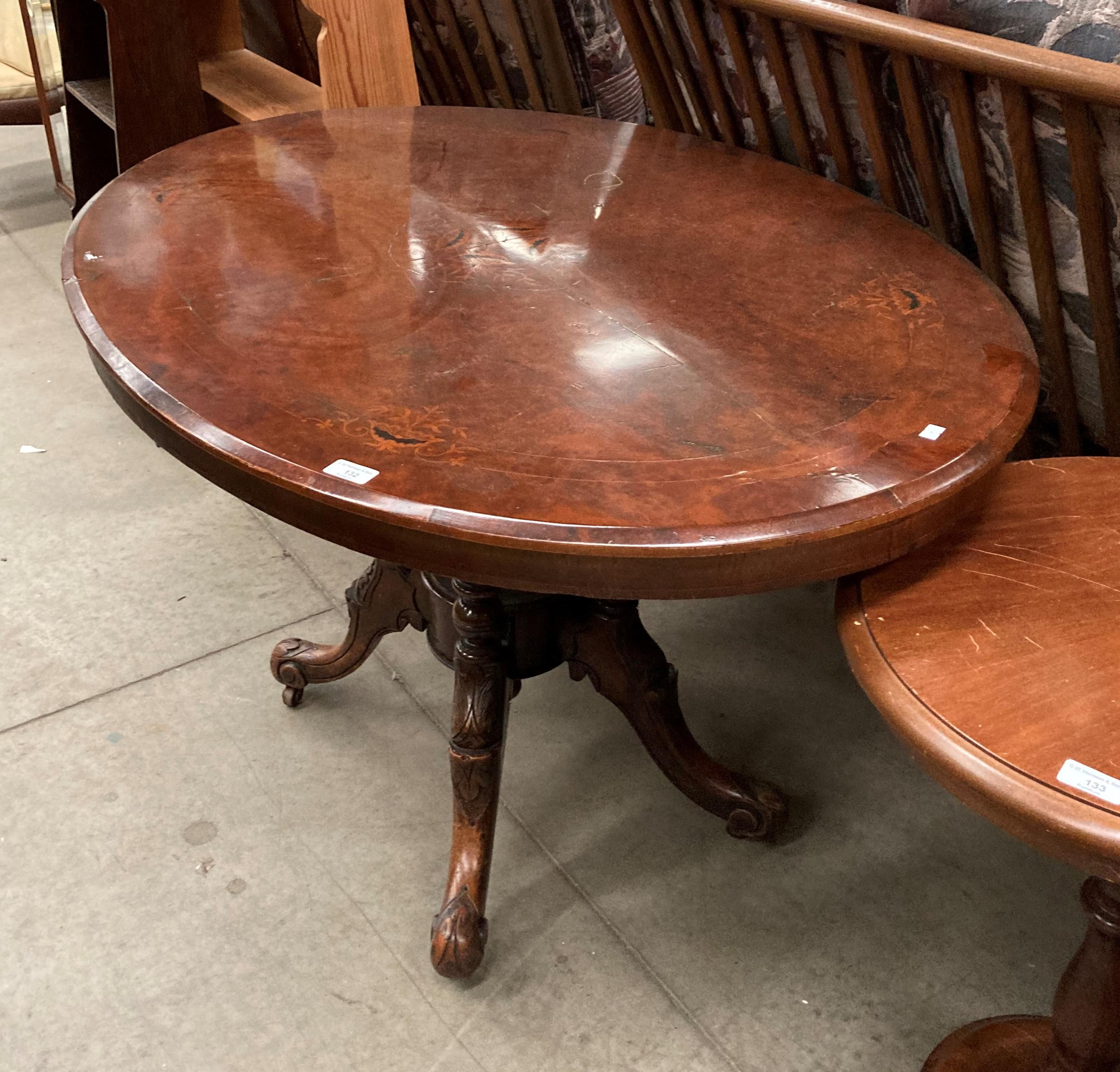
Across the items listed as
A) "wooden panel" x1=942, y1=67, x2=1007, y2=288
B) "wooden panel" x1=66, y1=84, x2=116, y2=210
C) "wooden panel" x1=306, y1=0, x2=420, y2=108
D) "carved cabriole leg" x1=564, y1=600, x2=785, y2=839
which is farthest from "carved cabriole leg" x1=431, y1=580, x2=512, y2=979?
"wooden panel" x1=66, y1=84, x2=116, y2=210

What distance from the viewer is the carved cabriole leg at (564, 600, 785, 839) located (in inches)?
62.1

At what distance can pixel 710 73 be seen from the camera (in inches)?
72.0

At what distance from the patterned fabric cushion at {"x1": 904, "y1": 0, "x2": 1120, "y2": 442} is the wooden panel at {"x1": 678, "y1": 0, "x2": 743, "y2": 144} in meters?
0.39

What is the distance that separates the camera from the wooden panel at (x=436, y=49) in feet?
8.09

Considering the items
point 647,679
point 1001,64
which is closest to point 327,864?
point 647,679

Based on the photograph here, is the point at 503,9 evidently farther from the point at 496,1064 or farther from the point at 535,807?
the point at 496,1064

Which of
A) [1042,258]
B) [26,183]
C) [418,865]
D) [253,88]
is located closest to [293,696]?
[418,865]

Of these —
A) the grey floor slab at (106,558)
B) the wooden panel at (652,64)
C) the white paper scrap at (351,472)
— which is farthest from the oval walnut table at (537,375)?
the grey floor slab at (106,558)

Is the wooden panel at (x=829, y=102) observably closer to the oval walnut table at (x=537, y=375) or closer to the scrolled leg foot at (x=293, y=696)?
the oval walnut table at (x=537, y=375)

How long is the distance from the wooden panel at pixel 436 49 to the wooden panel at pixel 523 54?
0.28 metres

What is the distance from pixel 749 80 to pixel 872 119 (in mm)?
262

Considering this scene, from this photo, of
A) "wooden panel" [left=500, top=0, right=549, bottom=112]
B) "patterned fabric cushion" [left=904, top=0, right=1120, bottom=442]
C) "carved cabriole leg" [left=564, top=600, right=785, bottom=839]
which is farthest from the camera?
"wooden panel" [left=500, top=0, right=549, bottom=112]

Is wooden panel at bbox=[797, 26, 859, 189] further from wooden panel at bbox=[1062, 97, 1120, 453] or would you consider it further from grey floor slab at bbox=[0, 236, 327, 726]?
grey floor slab at bbox=[0, 236, 327, 726]

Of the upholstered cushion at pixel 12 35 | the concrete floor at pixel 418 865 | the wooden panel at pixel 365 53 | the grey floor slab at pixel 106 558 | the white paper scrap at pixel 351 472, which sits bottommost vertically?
the concrete floor at pixel 418 865
